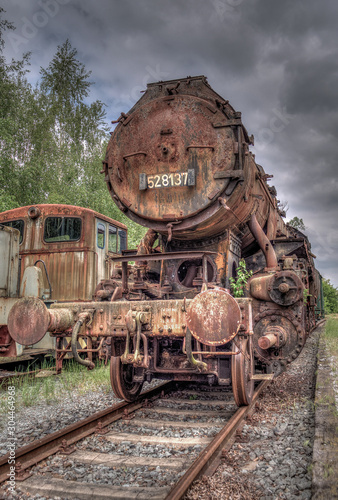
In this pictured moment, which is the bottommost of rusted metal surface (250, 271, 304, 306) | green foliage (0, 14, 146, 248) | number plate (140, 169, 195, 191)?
rusted metal surface (250, 271, 304, 306)

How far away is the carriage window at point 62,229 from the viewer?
8.58m

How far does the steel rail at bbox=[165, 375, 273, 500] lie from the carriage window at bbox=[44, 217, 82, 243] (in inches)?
213

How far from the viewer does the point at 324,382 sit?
5.19m

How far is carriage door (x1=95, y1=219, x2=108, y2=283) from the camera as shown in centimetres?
874

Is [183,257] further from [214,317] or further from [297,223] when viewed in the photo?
[297,223]

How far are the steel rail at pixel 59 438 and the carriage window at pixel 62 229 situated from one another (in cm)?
452

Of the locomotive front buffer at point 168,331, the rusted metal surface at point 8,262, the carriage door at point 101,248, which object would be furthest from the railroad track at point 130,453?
the carriage door at point 101,248

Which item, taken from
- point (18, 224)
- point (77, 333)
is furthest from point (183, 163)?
point (18, 224)

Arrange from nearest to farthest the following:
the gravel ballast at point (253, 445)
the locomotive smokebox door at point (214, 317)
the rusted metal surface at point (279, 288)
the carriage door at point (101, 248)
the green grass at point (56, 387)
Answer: the gravel ballast at point (253, 445)
the locomotive smokebox door at point (214, 317)
the rusted metal surface at point (279, 288)
the green grass at point (56, 387)
the carriage door at point (101, 248)

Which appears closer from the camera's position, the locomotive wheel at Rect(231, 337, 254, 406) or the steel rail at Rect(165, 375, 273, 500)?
the steel rail at Rect(165, 375, 273, 500)

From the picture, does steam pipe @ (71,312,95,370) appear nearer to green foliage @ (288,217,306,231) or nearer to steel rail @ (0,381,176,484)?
steel rail @ (0,381,176,484)

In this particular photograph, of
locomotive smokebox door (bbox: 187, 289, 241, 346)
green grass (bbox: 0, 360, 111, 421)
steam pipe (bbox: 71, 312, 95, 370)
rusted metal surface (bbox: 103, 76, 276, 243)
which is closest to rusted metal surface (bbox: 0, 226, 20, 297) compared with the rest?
green grass (bbox: 0, 360, 111, 421)

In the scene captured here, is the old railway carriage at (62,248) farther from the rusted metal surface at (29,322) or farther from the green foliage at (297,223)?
the green foliage at (297,223)

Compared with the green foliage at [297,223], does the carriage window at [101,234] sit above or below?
below
